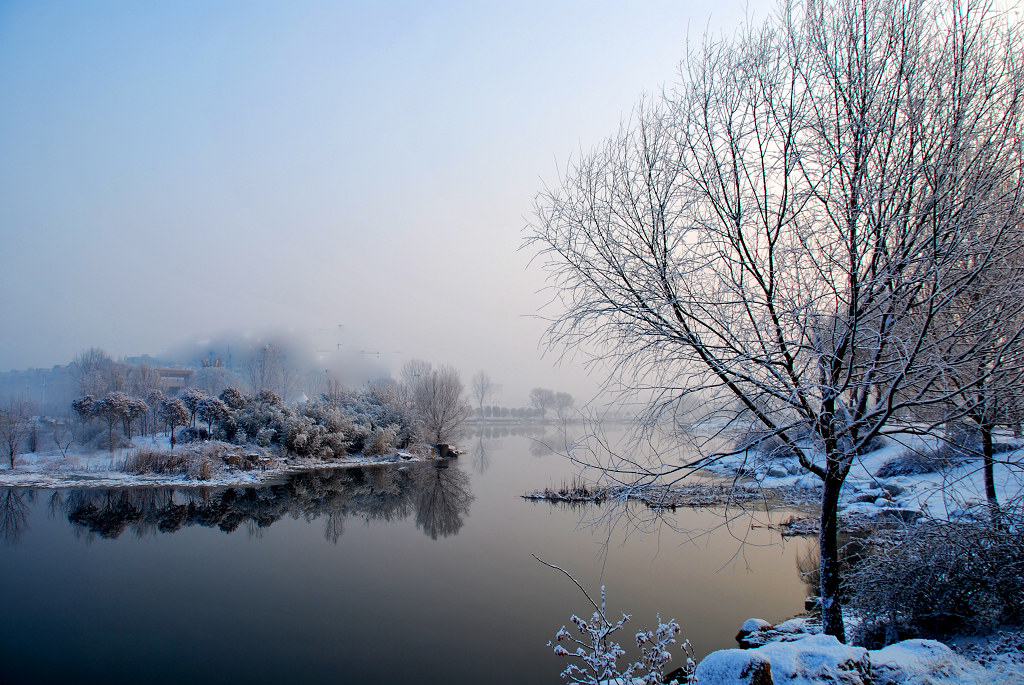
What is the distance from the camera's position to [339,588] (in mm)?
8414

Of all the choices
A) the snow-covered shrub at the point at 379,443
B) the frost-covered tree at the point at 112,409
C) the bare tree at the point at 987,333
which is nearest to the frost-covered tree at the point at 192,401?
the frost-covered tree at the point at 112,409

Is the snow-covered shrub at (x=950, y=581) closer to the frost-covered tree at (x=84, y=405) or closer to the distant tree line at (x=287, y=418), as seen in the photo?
the distant tree line at (x=287, y=418)

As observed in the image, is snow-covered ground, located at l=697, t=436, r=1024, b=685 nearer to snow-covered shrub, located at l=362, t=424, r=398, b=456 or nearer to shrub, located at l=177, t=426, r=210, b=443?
snow-covered shrub, located at l=362, t=424, r=398, b=456

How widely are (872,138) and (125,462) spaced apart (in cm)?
2459

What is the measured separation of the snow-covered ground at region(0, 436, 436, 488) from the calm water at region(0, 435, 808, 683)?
3.49 m

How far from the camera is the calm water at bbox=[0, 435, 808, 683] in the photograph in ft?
19.9

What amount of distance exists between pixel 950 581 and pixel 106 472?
23.9 meters

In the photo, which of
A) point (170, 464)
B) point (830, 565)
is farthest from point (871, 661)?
point (170, 464)

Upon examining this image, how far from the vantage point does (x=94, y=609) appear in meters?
7.51

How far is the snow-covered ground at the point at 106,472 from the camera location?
17781mm

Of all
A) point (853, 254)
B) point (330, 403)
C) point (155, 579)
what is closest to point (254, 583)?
point (155, 579)

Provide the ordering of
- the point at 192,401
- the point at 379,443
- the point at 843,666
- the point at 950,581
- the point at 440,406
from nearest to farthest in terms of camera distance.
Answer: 1. the point at 843,666
2. the point at 950,581
3. the point at 192,401
4. the point at 379,443
5. the point at 440,406

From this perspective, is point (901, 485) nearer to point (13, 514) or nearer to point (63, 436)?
point (13, 514)

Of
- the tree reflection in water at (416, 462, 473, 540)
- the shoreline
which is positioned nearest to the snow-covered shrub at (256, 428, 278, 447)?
the shoreline
